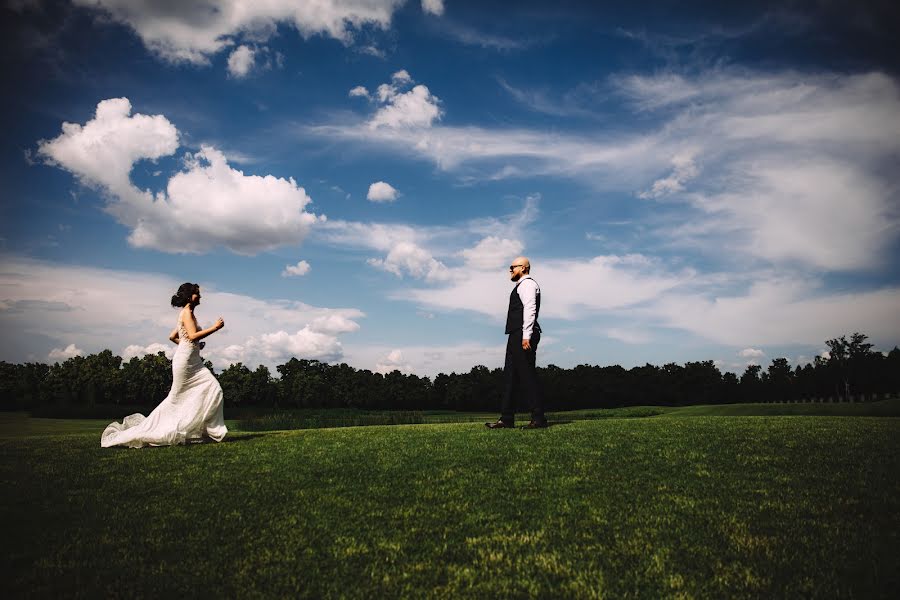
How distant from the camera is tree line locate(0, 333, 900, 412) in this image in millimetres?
89062

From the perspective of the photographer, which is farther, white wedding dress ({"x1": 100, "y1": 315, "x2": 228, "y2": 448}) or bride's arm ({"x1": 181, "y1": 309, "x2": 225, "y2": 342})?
bride's arm ({"x1": 181, "y1": 309, "x2": 225, "y2": 342})

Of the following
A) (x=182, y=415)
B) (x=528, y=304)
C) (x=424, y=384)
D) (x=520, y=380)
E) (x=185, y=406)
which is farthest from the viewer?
(x=424, y=384)

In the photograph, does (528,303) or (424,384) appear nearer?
(528,303)

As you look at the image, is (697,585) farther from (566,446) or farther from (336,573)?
(566,446)

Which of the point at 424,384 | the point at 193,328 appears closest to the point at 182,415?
the point at 193,328

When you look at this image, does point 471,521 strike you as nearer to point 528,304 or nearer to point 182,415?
point 528,304

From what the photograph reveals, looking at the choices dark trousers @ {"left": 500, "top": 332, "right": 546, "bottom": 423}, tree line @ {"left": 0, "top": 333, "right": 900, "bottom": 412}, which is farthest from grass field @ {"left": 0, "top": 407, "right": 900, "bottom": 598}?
tree line @ {"left": 0, "top": 333, "right": 900, "bottom": 412}

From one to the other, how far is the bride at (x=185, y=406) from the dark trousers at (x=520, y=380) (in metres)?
6.43

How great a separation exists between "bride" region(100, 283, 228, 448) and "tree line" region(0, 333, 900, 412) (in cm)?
7311

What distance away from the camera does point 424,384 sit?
109625mm

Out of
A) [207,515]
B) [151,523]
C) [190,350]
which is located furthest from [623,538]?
[190,350]

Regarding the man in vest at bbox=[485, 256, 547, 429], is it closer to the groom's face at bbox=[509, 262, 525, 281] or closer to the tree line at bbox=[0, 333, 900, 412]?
the groom's face at bbox=[509, 262, 525, 281]

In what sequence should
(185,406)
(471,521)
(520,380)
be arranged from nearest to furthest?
(471,521)
(185,406)
(520,380)

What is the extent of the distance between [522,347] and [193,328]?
7420 mm
